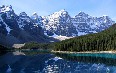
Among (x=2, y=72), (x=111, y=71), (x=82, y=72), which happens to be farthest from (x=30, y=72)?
(x=111, y=71)

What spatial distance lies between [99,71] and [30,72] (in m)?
26.0

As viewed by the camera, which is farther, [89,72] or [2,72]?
[2,72]

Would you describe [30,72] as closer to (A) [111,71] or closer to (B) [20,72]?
(B) [20,72]

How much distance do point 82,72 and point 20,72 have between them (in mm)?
24265

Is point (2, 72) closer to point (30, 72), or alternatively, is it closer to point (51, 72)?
point (30, 72)

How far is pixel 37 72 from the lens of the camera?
4493 inches

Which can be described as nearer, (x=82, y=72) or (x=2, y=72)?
(x=82, y=72)

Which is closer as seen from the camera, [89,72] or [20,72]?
[89,72]

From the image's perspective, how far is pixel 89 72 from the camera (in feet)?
355

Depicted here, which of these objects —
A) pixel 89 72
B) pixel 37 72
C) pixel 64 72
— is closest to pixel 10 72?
pixel 37 72

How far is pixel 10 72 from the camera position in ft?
A: 382

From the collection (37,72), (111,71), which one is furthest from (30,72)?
(111,71)

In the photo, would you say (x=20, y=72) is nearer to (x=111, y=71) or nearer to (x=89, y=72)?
(x=89, y=72)

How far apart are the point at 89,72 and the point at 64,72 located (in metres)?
9.28
